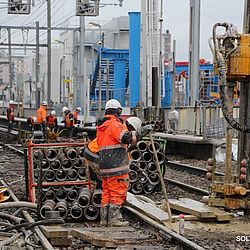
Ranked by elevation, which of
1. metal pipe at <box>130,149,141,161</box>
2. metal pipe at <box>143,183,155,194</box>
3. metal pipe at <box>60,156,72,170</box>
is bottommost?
metal pipe at <box>143,183,155,194</box>

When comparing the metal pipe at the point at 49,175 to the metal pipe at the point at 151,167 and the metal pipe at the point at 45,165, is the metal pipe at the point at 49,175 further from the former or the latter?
the metal pipe at the point at 151,167

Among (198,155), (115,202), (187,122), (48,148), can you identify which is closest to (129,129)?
(115,202)

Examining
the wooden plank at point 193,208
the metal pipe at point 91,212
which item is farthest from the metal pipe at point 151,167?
the metal pipe at point 91,212

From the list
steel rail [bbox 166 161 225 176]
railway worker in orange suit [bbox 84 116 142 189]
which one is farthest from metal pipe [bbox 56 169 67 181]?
steel rail [bbox 166 161 225 176]

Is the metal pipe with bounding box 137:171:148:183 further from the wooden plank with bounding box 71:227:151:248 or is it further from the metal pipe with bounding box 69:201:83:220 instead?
the wooden plank with bounding box 71:227:151:248

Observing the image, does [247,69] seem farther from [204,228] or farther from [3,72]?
[3,72]

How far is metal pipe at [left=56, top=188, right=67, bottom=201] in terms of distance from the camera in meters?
10.8

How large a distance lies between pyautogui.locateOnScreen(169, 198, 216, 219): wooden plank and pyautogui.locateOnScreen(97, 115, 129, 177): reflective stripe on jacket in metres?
1.17

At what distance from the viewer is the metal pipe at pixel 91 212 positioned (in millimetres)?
9542

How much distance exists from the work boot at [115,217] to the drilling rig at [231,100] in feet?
4.65

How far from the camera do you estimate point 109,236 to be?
26.6 feet

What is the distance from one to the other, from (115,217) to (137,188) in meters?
3.41

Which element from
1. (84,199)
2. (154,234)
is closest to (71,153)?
(84,199)

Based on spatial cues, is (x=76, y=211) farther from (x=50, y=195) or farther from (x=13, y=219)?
(x=50, y=195)
